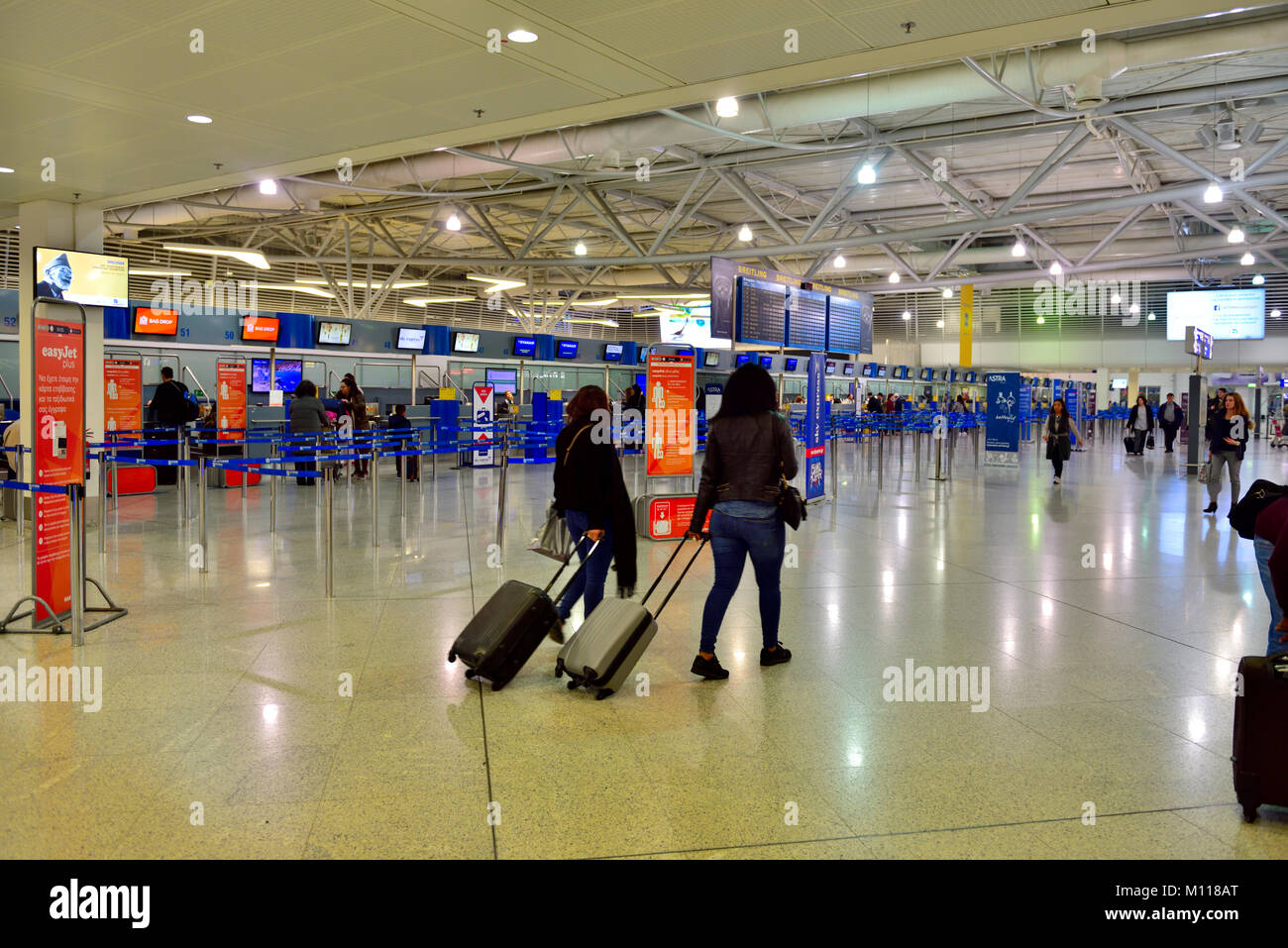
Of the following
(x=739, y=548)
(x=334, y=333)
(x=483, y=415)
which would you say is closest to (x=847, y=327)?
(x=483, y=415)

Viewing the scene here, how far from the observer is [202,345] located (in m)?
18.4

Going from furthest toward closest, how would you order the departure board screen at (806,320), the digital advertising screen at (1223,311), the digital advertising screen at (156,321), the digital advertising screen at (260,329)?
the digital advertising screen at (1223,311), the digital advertising screen at (260,329), the digital advertising screen at (156,321), the departure board screen at (806,320)

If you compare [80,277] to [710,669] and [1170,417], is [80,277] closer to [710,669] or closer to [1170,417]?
[710,669]

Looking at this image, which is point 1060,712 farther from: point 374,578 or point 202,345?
point 202,345

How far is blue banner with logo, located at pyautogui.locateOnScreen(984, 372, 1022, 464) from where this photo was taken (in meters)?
23.7

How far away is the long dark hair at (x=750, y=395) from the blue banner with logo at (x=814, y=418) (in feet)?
26.0

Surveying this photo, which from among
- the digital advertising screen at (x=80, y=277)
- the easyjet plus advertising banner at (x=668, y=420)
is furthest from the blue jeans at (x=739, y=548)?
the digital advertising screen at (x=80, y=277)

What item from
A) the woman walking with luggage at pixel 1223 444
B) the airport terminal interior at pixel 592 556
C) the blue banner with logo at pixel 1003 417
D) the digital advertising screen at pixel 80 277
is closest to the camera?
the airport terminal interior at pixel 592 556

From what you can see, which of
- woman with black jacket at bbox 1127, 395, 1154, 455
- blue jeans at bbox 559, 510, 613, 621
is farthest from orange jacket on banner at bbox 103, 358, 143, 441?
woman with black jacket at bbox 1127, 395, 1154, 455

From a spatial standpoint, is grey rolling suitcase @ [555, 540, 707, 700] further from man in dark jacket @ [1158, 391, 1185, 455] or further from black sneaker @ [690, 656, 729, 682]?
man in dark jacket @ [1158, 391, 1185, 455]

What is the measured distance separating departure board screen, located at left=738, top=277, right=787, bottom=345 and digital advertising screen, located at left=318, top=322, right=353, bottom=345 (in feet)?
41.8

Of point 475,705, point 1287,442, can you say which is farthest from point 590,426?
point 1287,442

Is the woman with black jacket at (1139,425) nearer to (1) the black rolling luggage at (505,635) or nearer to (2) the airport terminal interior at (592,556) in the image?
(2) the airport terminal interior at (592,556)

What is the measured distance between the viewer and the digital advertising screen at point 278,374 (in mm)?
19969
